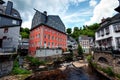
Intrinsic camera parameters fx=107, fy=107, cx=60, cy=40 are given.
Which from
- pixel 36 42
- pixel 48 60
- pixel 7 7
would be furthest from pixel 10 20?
pixel 48 60

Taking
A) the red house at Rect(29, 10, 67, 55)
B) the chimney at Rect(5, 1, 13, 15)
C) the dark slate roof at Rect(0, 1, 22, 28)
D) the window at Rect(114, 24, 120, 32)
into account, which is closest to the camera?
the window at Rect(114, 24, 120, 32)

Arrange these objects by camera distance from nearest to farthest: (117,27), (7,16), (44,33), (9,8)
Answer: (117,27), (7,16), (9,8), (44,33)

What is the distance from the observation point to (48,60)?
110 feet

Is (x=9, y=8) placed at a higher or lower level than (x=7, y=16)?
higher

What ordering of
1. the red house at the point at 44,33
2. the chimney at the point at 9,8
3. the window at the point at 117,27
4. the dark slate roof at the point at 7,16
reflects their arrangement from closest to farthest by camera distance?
the window at the point at 117,27 → the dark slate roof at the point at 7,16 → the chimney at the point at 9,8 → the red house at the point at 44,33

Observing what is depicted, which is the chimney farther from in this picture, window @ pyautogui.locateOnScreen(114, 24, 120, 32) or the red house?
window @ pyautogui.locateOnScreen(114, 24, 120, 32)

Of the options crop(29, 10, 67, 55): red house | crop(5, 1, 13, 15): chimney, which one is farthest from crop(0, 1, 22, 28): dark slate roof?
crop(29, 10, 67, 55): red house

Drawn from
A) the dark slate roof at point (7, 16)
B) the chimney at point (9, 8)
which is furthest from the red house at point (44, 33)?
the chimney at point (9, 8)

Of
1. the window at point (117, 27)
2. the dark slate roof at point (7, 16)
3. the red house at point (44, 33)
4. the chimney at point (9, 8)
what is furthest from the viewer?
the red house at point (44, 33)

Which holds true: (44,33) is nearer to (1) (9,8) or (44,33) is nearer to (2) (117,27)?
(1) (9,8)

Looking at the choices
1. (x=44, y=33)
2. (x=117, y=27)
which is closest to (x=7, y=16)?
(x=44, y=33)

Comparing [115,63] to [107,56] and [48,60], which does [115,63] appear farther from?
[48,60]

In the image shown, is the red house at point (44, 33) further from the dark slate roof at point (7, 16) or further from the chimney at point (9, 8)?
the chimney at point (9, 8)

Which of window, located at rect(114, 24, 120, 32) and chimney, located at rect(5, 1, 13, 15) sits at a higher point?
chimney, located at rect(5, 1, 13, 15)
